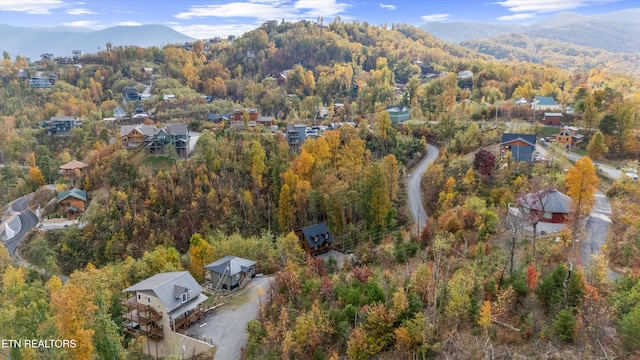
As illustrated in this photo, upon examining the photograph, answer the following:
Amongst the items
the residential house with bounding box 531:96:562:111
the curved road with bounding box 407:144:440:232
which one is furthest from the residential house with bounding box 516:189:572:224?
the residential house with bounding box 531:96:562:111

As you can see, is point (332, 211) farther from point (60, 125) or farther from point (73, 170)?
point (60, 125)

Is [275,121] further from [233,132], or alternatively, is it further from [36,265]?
[36,265]

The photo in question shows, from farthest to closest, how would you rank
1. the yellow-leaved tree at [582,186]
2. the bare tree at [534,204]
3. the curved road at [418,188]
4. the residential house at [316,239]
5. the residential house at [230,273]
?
1. the curved road at [418,188]
2. the residential house at [316,239]
3. the residential house at [230,273]
4. the bare tree at [534,204]
5. the yellow-leaved tree at [582,186]

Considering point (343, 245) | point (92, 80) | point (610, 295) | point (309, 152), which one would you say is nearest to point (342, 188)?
point (343, 245)

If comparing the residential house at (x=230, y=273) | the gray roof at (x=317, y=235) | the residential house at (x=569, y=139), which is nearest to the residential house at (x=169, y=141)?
the gray roof at (x=317, y=235)

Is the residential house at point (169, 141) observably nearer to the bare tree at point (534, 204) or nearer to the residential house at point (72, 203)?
the residential house at point (72, 203)

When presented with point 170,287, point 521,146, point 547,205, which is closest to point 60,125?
point 170,287
